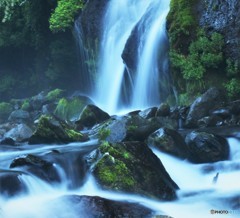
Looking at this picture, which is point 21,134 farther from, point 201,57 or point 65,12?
point 65,12

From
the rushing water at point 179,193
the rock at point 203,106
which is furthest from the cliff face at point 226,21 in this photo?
the rushing water at point 179,193

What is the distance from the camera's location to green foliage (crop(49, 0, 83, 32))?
2011cm

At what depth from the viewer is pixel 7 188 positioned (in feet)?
22.5

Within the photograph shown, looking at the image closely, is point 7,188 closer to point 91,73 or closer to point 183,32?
point 183,32

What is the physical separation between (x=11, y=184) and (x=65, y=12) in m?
14.5

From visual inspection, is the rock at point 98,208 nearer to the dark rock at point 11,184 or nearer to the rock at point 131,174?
the rock at point 131,174

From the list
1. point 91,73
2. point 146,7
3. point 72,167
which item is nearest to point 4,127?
point 91,73

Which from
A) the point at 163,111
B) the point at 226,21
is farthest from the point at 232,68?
the point at 163,111

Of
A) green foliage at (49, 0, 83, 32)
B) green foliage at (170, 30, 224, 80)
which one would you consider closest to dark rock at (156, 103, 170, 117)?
green foliage at (170, 30, 224, 80)

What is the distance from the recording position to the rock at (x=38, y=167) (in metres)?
7.51

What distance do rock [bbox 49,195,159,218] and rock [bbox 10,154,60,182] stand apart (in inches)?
45.3

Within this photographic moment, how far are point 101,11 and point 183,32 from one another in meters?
6.48

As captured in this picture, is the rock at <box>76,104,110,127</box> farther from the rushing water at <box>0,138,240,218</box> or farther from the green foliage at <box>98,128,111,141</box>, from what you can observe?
the rushing water at <box>0,138,240,218</box>

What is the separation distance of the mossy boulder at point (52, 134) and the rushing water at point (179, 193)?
164 cm
